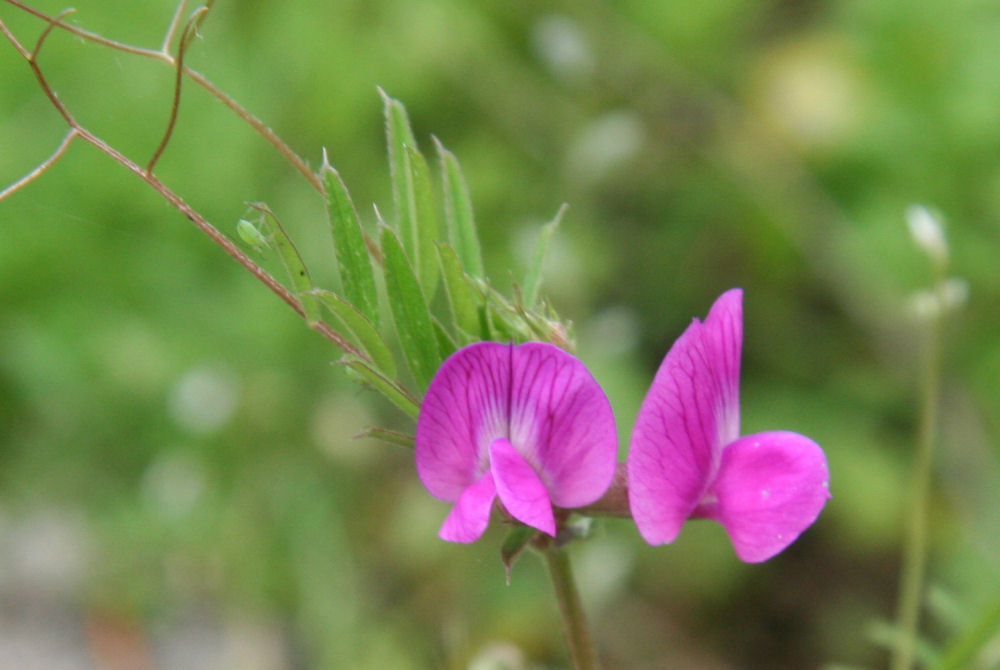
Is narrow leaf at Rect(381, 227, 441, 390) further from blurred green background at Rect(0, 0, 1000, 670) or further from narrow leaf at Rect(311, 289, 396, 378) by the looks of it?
blurred green background at Rect(0, 0, 1000, 670)

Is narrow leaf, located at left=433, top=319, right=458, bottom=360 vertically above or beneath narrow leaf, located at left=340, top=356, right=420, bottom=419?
above

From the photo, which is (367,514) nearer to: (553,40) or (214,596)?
(214,596)

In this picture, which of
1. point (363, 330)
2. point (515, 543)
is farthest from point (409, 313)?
point (515, 543)

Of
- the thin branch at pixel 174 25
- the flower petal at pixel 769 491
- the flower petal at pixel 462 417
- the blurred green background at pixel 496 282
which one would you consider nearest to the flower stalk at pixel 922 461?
the flower petal at pixel 769 491

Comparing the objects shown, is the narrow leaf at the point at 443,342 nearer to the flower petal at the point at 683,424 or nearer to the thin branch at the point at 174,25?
the flower petal at the point at 683,424

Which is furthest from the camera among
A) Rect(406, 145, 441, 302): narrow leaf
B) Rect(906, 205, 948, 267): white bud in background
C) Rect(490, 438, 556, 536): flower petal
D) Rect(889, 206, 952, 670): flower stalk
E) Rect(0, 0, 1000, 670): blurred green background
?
Rect(0, 0, 1000, 670): blurred green background

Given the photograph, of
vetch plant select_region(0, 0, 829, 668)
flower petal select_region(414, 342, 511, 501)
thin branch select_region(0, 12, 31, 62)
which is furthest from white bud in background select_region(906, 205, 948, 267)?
thin branch select_region(0, 12, 31, 62)

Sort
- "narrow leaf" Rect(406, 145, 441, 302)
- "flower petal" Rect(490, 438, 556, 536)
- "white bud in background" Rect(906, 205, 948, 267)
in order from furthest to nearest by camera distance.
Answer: "white bud in background" Rect(906, 205, 948, 267) < "narrow leaf" Rect(406, 145, 441, 302) < "flower petal" Rect(490, 438, 556, 536)
